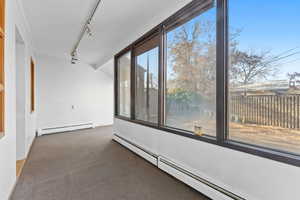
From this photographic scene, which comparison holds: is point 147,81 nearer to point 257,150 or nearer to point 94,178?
point 94,178

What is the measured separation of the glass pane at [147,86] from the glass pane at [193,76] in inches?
15.3

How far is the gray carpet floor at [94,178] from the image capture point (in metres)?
2.12

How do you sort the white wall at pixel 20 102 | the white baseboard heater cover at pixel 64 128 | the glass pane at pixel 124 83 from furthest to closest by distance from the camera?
1. the white baseboard heater cover at pixel 64 128
2. the glass pane at pixel 124 83
3. the white wall at pixel 20 102

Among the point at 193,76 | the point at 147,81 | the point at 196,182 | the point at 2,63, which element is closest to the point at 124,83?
the point at 147,81

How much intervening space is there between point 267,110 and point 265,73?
1.19 ft

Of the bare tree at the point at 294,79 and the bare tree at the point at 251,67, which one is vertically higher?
the bare tree at the point at 251,67

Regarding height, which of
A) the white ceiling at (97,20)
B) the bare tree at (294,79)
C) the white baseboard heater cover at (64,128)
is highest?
the white ceiling at (97,20)

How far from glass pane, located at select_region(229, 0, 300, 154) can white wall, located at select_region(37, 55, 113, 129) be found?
5896 millimetres

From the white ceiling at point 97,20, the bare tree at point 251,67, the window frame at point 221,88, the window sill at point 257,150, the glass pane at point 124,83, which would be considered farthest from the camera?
the glass pane at point 124,83

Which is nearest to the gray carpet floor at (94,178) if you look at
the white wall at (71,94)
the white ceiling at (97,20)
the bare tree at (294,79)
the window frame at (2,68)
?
the window frame at (2,68)

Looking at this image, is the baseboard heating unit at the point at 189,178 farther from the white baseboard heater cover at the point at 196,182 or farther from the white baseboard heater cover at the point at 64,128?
the white baseboard heater cover at the point at 64,128

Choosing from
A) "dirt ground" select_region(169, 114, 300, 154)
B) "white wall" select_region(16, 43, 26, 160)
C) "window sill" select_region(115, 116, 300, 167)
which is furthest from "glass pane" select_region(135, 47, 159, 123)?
"white wall" select_region(16, 43, 26, 160)

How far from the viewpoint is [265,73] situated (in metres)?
1.64

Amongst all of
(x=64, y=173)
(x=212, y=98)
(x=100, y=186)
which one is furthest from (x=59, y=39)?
(x=212, y=98)
